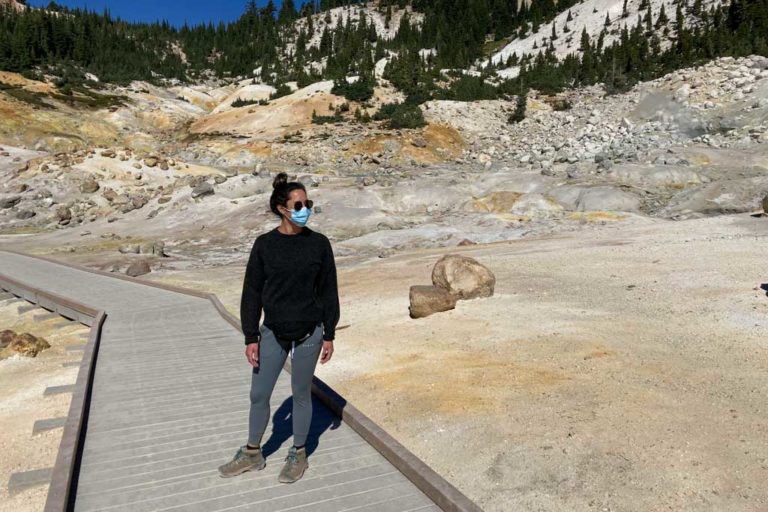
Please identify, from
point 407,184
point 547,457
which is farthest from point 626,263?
point 407,184

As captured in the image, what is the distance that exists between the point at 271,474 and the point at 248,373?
347 centimetres

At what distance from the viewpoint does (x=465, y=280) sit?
1428 centimetres

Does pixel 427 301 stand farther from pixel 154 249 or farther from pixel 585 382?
pixel 154 249

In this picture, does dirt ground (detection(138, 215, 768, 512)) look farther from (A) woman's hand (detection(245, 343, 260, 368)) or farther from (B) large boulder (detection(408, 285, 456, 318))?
(A) woman's hand (detection(245, 343, 260, 368))

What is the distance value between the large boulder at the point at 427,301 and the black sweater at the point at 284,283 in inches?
343

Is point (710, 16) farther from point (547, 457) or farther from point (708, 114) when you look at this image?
point (547, 457)

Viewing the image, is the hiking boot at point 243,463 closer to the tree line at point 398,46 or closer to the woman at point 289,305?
the woman at point 289,305

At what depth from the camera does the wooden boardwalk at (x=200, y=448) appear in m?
4.62

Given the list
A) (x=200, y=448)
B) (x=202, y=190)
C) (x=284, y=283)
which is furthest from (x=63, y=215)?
(x=284, y=283)

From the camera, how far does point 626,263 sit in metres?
17.0

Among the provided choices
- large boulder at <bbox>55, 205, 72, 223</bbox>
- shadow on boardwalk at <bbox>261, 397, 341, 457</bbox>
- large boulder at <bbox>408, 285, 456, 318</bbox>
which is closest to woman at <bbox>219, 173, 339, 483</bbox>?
shadow on boardwalk at <bbox>261, 397, 341, 457</bbox>

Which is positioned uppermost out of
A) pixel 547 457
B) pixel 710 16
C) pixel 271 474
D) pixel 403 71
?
pixel 710 16

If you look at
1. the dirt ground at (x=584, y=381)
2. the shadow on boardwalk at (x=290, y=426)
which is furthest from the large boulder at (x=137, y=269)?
the shadow on boardwalk at (x=290, y=426)

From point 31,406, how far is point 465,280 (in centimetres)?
1019
